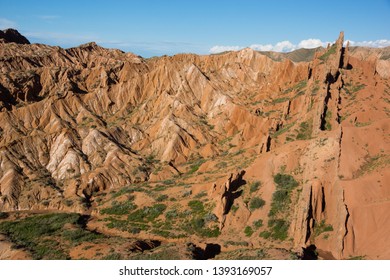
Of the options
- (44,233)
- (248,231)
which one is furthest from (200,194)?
(44,233)

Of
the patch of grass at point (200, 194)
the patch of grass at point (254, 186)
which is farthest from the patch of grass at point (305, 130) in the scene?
the patch of grass at point (200, 194)

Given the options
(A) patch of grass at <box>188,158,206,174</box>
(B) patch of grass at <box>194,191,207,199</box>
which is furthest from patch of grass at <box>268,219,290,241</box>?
(A) patch of grass at <box>188,158,206,174</box>

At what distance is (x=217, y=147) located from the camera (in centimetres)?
7025

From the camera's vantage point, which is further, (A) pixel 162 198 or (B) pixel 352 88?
(B) pixel 352 88

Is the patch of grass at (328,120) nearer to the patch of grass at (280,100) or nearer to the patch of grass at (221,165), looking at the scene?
the patch of grass at (221,165)

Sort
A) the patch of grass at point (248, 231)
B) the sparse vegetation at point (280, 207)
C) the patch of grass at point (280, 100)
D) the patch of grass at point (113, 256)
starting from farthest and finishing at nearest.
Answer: the patch of grass at point (280, 100)
the patch of grass at point (248, 231)
the sparse vegetation at point (280, 207)
the patch of grass at point (113, 256)

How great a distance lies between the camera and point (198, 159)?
67625 millimetres

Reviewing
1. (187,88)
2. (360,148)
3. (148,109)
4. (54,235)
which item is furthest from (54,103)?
(360,148)

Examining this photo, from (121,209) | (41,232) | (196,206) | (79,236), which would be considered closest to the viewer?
(79,236)

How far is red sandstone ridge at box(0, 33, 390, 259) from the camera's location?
128 ft

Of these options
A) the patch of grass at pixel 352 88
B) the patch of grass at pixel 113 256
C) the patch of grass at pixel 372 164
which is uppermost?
the patch of grass at pixel 352 88

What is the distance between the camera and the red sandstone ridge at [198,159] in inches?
1537

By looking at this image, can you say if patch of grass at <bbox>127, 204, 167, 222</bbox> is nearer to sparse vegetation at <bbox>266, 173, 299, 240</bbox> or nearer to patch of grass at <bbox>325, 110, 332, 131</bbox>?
sparse vegetation at <bbox>266, 173, 299, 240</bbox>

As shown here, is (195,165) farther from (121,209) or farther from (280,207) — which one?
(280,207)
